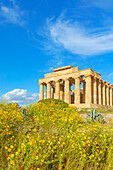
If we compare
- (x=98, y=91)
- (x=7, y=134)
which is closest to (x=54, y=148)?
(x=7, y=134)

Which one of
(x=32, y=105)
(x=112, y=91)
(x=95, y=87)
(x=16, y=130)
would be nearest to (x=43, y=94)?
(x=95, y=87)

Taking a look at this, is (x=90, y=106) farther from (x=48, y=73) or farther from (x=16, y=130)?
(x=16, y=130)

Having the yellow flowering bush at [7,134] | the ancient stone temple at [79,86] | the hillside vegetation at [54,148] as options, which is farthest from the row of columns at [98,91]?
the yellow flowering bush at [7,134]

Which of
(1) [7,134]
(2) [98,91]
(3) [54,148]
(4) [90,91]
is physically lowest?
(3) [54,148]

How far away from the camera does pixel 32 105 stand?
460 inches

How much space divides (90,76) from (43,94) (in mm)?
15549


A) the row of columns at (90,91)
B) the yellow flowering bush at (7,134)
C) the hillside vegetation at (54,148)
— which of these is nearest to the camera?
the hillside vegetation at (54,148)

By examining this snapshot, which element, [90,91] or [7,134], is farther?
[90,91]

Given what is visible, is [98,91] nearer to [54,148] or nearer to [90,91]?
[90,91]

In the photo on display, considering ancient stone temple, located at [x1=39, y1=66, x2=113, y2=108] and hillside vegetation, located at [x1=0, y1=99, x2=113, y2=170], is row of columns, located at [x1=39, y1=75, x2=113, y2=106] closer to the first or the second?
ancient stone temple, located at [x1=39, y1=66, x2=113, y2=108]

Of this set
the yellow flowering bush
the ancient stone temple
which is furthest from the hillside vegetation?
the ancient stone temple

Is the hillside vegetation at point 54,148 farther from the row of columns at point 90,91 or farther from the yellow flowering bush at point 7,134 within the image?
the row of columns at point 90,91

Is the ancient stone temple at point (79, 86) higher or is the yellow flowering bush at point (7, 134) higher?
the ancient stone temple at point (79, 86)

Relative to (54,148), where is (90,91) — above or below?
above
